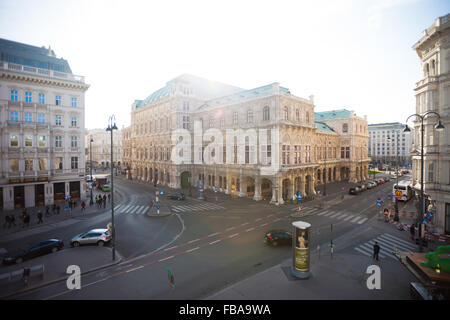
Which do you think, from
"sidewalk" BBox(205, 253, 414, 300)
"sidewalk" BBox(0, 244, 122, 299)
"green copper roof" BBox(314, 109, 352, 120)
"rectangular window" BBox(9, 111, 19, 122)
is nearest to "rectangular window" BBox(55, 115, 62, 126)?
"rectangular window" BBox(9, 111, 19, 122)

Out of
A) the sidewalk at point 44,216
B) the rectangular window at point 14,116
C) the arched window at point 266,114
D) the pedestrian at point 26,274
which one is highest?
the arched window at point 266,114

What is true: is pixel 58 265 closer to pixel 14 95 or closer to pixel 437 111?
pixel 14 95

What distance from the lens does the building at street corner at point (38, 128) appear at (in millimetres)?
33188

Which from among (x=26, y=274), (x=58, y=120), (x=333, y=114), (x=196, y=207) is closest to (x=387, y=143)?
(x=333, y=114)

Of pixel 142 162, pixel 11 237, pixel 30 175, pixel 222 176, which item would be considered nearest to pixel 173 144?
pixel 222 176

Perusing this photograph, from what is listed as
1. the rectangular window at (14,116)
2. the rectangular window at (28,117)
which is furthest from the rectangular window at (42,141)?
the rectangular window at (14,116)

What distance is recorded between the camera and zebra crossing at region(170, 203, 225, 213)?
34.7 metres

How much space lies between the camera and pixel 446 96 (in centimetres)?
2261

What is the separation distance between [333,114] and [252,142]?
40.2 m

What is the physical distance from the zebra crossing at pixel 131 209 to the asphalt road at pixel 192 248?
171cm

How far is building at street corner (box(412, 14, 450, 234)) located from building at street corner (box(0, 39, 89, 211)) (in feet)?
160

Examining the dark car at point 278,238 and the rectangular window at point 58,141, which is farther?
the rectangular window at point 58,141

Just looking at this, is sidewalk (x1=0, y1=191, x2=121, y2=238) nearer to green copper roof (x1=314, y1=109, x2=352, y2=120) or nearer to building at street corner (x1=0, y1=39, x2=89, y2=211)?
building at street corner (x1=0, y1=39, x2=89, y2=211)

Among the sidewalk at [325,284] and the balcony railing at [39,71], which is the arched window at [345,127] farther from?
the balcony railing at [39,71]
